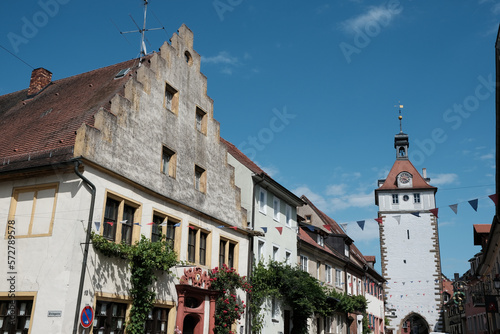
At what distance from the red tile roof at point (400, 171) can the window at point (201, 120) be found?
2126 inches

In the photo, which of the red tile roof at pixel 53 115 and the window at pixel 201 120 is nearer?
the red tile roof at pixel 53 115

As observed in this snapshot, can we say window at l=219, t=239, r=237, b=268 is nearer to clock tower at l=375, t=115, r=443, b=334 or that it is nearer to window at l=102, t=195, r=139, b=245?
window at l=102, t=195, r=139, b=245

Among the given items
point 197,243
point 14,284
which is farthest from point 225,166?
point 14,284

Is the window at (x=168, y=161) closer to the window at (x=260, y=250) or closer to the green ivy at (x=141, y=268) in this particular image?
the green ivy at (x=141, y=268)

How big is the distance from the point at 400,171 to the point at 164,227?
201ft

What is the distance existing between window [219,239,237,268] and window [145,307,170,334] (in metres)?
4.95

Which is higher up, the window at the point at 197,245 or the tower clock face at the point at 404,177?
the tower clock face at the point at 404,177

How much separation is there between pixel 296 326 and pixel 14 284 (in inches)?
725

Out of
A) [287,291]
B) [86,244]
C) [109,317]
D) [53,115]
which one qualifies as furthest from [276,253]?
[86,244]

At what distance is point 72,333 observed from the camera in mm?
14883

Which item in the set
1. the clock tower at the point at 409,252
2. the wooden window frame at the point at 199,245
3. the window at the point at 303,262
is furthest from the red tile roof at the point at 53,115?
the clock tower at the point at 409,252

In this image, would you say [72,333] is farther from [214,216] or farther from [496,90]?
[496,90]

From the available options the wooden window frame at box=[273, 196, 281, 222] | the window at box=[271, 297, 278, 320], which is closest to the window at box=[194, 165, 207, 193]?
the wooden window frame at box=[273, 196, 281, 222]

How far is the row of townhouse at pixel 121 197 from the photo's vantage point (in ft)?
51.8
